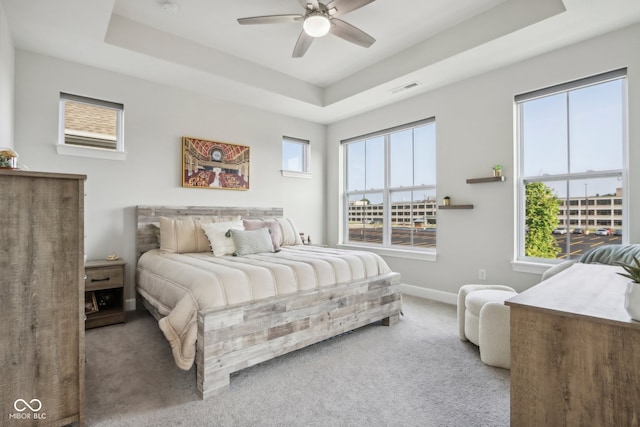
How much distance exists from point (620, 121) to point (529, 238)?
1254 mm

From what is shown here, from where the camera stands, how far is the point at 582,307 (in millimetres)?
1081

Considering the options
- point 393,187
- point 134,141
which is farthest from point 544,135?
point 134,141

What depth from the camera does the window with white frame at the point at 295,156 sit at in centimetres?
503

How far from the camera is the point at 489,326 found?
2.26 meters

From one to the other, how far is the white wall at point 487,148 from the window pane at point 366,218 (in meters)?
0.74

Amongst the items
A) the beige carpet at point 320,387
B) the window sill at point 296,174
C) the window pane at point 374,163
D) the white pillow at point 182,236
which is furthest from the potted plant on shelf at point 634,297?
the window sill at point 296,174

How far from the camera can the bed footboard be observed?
1883 millimetres

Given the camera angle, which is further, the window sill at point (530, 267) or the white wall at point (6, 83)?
the window sill at point (530, 267)

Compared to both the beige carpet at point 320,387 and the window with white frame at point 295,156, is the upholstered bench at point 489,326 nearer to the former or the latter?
the beige carpet at point 320,387

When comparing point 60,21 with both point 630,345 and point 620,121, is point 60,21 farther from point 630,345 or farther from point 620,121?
point 620,121

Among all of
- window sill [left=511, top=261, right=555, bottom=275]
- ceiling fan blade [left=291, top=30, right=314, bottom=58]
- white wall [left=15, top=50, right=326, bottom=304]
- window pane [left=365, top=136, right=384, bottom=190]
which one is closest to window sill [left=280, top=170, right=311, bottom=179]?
white wall [left=15, top=50, right=326, bottom=304]

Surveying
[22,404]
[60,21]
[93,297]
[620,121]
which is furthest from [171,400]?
[620,121]

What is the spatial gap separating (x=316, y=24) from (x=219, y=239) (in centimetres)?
213

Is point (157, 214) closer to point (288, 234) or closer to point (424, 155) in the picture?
point (288, 234)
